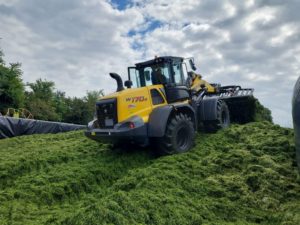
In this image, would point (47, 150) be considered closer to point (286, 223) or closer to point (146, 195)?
point (146, 195)

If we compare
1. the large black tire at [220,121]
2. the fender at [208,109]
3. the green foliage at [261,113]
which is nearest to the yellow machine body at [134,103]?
the fender at [208,109]

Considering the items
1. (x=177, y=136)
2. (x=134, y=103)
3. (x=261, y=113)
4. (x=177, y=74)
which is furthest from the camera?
(x=261, y=113)

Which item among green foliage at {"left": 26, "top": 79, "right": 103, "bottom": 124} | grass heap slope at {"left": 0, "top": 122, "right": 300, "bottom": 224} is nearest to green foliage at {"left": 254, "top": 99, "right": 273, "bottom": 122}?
grass heap slope at {"left": 0, "top": 122, "right": 300, "bottom": 224}

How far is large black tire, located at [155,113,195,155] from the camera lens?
7.14 metres

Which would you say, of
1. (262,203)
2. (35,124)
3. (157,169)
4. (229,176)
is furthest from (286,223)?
(35,124)

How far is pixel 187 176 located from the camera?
5453 mm

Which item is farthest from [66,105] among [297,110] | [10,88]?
[297,110]

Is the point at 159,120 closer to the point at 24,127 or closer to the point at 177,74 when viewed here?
the point at 177,74

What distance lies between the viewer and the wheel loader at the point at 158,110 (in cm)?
700

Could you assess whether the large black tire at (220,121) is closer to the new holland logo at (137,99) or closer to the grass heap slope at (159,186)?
Answer: the grass heap slope at (159,186)

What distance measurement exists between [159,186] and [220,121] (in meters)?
4.55

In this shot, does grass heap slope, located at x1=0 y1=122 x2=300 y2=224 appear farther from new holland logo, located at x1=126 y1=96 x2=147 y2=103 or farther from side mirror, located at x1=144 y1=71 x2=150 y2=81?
side mirror, located at x1=144 y1=71 x2=150 y2=81

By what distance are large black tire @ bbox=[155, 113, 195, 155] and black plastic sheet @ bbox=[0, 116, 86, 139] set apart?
924 cm

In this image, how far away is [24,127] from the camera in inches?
577
